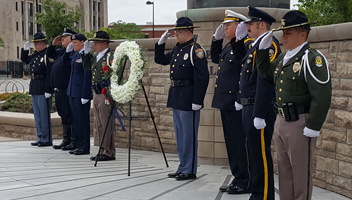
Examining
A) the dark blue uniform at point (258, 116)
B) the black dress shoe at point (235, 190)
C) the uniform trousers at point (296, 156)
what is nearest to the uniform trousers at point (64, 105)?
the black dress shoe at point (235, 190)

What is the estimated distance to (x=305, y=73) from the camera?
4.62 m

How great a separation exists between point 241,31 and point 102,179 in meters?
2.98

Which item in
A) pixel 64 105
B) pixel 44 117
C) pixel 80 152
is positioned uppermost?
pixel 64 105

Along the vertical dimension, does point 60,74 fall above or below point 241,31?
below

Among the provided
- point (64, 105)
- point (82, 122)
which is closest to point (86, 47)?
point (82, 122)

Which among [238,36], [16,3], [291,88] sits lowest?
[291,88]

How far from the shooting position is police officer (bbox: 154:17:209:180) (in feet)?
24.1

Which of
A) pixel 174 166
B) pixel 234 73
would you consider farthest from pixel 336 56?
pixel 174 166

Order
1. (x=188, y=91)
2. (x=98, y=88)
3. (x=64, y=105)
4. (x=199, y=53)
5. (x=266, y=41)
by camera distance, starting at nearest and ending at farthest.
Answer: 1. (x=266, y=41)
2. (x=199, y=53)
3. (x=188, y=91)
4. (x=98, y=88)
5. (x=64, y=105)

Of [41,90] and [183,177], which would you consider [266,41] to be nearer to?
[183,177]

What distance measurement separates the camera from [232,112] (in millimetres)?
6711

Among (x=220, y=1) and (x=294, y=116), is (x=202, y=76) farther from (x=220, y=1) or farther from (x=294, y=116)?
(x=294, y=116)

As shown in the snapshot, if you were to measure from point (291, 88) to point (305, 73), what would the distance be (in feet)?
0.62

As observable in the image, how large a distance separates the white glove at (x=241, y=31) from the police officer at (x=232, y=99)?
0.23m
